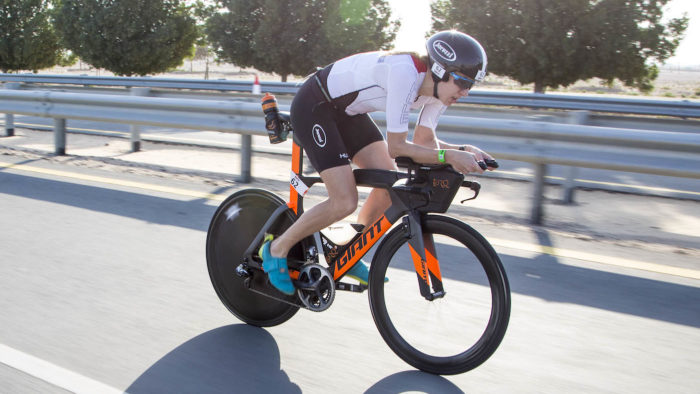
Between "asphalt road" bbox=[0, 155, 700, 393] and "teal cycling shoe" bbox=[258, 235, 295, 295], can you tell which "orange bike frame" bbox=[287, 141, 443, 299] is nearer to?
"teal cycling shoe" bbox=[258, 235, 295, 295]

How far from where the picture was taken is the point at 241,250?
164 inches

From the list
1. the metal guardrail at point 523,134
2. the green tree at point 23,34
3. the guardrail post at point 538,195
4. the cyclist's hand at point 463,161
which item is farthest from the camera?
the green tree at point 23,34

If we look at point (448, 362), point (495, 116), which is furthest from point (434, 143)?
point (495, 116)

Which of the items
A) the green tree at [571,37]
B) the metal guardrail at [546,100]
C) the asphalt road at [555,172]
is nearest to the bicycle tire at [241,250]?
the asphalt road at [555,172]

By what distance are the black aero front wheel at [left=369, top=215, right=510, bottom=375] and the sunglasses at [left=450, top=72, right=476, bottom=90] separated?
623 mm

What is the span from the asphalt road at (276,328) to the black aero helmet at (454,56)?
1460 millimetres

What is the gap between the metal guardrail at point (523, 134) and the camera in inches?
234

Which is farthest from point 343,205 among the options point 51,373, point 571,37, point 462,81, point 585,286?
→ point 571,37

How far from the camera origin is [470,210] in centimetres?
705

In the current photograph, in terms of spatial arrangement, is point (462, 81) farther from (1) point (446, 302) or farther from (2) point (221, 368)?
(2) point (221, 368)

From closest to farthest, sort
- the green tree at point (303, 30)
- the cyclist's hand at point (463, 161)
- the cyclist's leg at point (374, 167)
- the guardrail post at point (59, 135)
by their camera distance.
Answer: the cyclist's hand at point (463, 161), the cyclist's leg at point (374, 167), the guardrail post at point (59, 135), the green tree at point (303, 30)

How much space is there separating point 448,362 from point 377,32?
31059 mm

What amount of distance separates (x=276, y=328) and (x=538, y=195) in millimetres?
3321

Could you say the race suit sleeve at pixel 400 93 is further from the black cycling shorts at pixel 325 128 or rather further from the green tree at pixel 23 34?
the green tree at pixel 23 34
